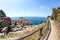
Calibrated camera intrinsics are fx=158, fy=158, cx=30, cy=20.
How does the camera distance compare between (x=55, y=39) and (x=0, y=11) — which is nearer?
(x=55, y=39)

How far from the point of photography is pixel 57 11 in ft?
116

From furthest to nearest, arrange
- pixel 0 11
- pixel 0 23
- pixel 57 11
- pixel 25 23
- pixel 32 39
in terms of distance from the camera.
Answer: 1. pixel 0 11
2. pixel 25 23
3. pixel 0 23
4. pixel 57 11
5. pixel 32 39

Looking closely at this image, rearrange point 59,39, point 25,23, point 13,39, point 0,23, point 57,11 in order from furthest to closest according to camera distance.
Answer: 1. point 25,23
2. point 0,23
3. point 57,11
4. point 59,39
5. point 13,39

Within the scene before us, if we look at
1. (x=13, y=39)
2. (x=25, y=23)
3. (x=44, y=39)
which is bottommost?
Result: (x=25, y=23)

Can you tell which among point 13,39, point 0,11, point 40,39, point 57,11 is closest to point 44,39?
point 40,39

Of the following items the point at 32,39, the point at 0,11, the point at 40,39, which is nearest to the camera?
the point at 40,39

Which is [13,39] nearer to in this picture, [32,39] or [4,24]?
[32,39]

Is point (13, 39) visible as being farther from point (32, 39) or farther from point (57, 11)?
point (57, 11)

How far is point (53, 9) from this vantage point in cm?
3725

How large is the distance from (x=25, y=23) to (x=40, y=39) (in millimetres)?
105212

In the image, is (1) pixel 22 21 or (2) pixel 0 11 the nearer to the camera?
(1) pixel 22 21

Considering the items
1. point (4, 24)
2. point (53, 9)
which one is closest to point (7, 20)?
point (4, 24)

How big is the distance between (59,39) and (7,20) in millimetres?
106389

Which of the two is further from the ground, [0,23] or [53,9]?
[53,9]
